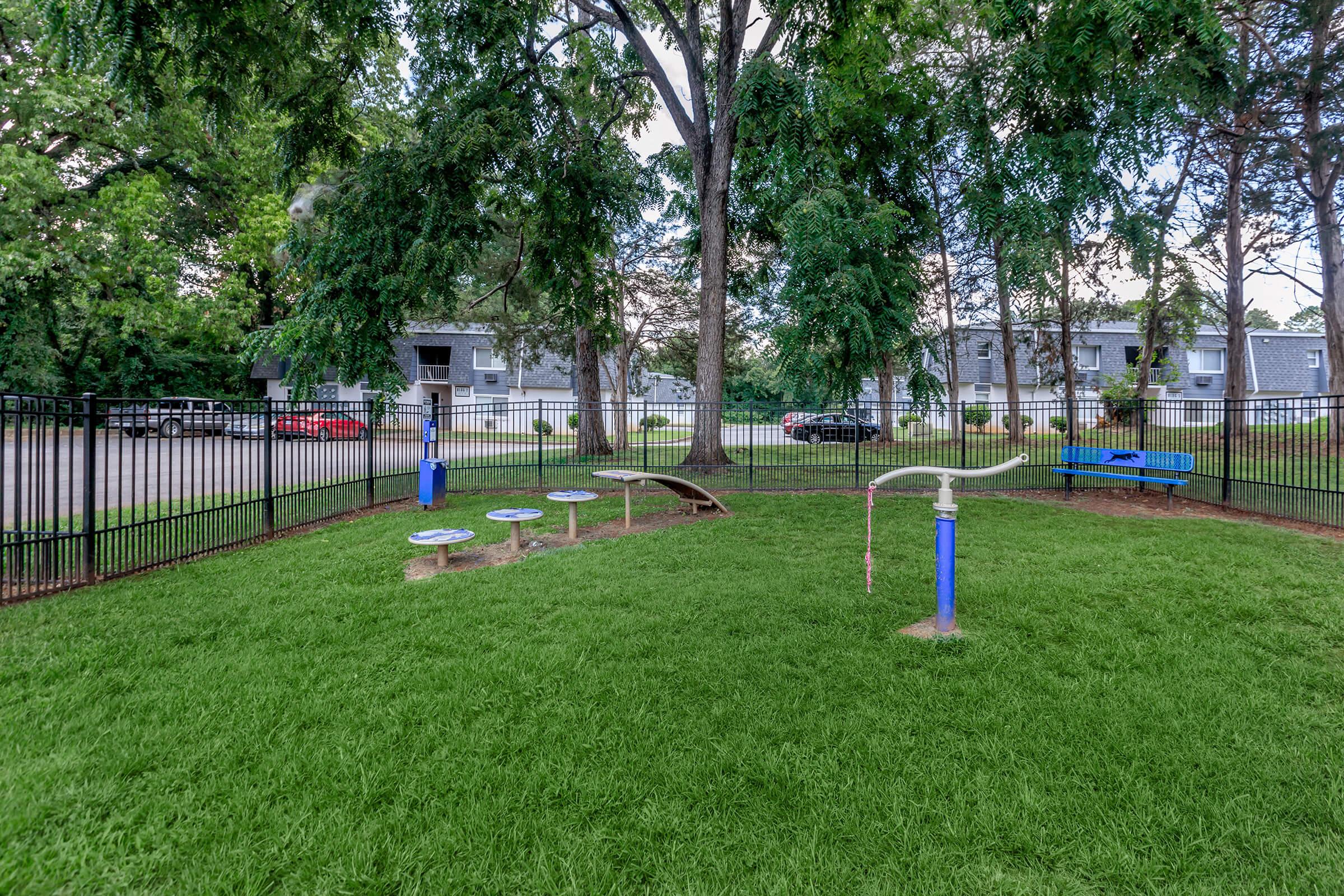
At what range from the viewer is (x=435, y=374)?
1521 inches

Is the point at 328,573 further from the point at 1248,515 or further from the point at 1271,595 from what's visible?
the point at 1248,515

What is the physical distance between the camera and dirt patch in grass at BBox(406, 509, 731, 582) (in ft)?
20.5

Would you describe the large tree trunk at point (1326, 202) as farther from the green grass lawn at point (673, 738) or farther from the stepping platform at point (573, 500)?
the stepping platform at point (573, 500)

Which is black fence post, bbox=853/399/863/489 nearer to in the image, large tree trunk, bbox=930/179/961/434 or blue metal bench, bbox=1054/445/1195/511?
blue metal bench, bbox=1054/445/1195/511

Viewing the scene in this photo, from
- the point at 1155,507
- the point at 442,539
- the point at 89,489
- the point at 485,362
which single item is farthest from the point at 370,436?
the point at 485,362

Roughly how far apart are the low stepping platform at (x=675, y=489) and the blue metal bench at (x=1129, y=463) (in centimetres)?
679

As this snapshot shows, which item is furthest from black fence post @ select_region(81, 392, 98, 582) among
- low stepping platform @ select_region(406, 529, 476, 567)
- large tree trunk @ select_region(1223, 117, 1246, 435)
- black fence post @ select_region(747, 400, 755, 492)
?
large tree trunk @ select_region(1223, 117, 1246, 435)

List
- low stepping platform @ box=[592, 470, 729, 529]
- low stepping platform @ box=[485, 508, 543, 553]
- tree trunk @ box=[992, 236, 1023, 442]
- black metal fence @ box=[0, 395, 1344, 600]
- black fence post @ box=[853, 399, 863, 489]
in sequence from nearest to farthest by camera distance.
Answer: black metal fence @ box=[0, 395, 1344, 600] < low stepping platform @ box=[485, 508, 543, 553] < low stepping platform @ box=[592, 470, 729, 529] < black fence post @ box=[853, 399, 863, 489] < tree trunk @ box=[992, 236, 1023, 442]

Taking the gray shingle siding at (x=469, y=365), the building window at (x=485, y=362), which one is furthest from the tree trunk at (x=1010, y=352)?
the building window at (x=485, y=362)

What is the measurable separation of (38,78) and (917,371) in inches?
1125

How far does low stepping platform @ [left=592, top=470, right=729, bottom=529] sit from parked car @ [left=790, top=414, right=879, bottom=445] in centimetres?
352

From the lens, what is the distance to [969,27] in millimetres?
17312

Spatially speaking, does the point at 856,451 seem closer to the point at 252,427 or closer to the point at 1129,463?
the point at 1129,463

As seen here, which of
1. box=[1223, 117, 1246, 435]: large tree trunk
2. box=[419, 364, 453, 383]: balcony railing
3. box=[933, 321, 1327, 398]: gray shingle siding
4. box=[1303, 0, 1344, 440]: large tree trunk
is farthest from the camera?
box=[419, 364, 453, 383]: balcony railing
